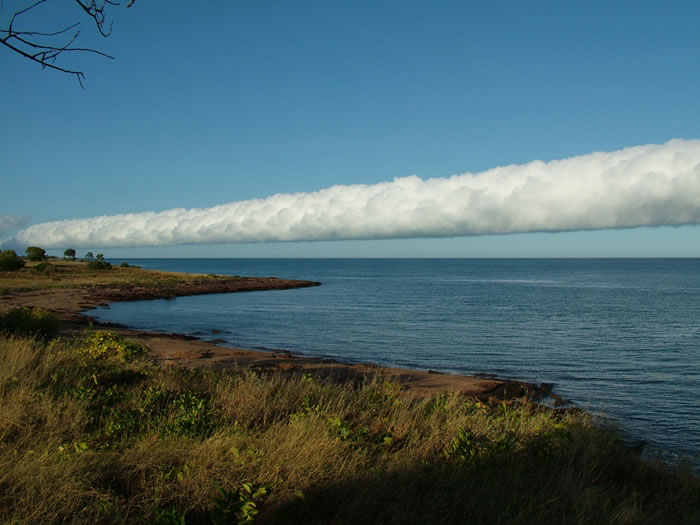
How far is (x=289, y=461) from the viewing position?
6.86 metres

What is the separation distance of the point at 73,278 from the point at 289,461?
91094 mm

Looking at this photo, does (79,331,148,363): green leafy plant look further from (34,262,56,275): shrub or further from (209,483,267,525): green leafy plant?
(34,262,56,275): shrub

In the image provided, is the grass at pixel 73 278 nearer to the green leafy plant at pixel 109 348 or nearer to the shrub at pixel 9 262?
the shrub at pixel 9 262

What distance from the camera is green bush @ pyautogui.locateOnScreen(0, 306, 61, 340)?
19.5m

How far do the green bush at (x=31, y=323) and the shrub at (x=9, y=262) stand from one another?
244 feet

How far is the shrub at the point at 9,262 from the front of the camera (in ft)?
274

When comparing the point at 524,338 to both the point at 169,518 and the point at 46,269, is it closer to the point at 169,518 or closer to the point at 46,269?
the point at 169,518

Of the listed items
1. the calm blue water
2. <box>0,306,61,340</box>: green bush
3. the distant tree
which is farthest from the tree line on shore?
<box>0,306,61,340</box>: green bush

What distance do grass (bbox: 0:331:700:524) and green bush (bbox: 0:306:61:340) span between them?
9730 mm

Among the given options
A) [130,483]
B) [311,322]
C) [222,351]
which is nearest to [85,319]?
[311,322]

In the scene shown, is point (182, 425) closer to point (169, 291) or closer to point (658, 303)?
point (658, 303)

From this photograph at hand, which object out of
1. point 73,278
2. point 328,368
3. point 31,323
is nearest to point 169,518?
point 328,368

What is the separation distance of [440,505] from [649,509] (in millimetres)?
3404

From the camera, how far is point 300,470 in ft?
21.9
